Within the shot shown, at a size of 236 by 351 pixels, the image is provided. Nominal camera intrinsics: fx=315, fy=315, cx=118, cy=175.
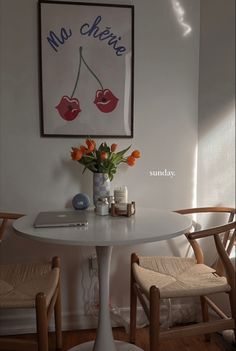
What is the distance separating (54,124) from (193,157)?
0.90 meters

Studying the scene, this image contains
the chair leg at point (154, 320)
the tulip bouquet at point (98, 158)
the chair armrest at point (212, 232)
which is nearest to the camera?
the chair leg at point (154, 320)

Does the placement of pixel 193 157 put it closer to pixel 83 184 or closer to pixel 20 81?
pixel 83 184

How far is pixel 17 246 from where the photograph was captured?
1939 mm

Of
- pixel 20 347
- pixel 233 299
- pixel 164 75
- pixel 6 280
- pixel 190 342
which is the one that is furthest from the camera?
pixel 164 75

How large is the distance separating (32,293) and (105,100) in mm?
1142

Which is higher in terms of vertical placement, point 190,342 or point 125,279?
point 125,279

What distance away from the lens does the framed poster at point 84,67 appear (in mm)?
1829

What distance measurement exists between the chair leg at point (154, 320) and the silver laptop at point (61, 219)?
0.40 metres

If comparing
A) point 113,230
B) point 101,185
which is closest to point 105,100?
point 101,185

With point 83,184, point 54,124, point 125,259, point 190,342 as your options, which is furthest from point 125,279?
point 54,124

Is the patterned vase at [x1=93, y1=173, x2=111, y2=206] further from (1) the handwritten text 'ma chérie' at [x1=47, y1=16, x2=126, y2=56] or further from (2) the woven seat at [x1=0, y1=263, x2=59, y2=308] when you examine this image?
(1) the handwritten text 'ma chérie' at [x1=47, y1=16, x2=126, y2=56]

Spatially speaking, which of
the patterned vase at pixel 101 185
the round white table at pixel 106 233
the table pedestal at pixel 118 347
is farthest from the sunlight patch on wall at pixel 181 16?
the table pedestal at pixel 118 347

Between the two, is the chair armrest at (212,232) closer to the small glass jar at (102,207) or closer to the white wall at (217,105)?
the small glass jar at (102,207)

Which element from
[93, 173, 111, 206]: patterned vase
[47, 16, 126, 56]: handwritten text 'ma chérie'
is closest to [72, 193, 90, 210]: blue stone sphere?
[93, 173, 111, 206]: patterned vase
